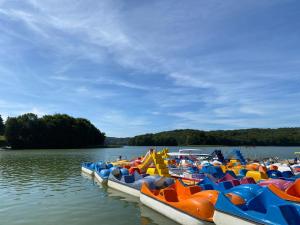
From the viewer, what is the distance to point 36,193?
72.7 feet

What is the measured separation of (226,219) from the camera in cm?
1141

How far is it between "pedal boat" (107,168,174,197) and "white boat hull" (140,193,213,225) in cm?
161

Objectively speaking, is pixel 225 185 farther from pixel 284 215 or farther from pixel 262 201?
pixel 284 215

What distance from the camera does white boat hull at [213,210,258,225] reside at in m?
10.8

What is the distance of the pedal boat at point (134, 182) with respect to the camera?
734 inches

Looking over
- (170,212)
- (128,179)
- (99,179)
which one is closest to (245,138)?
(99,179)

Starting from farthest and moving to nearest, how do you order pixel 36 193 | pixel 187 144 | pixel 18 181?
pixel 187 144 → pixel 18 181 → pixel 36 193

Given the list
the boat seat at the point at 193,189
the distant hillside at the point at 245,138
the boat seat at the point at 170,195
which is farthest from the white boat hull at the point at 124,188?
the distant hillside at the point at 245,138

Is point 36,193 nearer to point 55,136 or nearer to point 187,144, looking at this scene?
point 55,136

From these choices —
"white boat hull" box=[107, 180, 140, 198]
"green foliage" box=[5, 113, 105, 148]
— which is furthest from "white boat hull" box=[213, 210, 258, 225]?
"green foliage" box=[5, 113, 105, 148]

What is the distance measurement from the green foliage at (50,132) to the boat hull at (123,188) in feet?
333

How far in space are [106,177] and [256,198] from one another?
47.4ft

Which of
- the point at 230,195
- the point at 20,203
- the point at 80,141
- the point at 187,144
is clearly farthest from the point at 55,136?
the point at 230,195

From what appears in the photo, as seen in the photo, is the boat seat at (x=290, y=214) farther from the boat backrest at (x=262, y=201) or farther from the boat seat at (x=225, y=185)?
the boat seat at (x=225, y=185)
